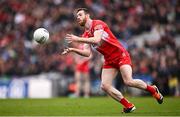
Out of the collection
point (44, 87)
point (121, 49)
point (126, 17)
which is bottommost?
point (44, 87)

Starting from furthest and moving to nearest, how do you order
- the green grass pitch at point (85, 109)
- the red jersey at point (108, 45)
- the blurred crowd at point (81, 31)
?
the blurred crowd at point (81, 31)
the red jersey at point (108, 45)
the green grass pitch at point (85, 109)

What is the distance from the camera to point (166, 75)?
2406 cm

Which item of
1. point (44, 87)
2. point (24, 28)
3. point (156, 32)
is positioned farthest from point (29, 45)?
point (156, 32)

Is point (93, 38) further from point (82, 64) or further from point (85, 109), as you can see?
point (82, 64)

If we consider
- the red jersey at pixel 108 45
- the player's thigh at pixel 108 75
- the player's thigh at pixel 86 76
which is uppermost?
the red jersey at pixel 108 45

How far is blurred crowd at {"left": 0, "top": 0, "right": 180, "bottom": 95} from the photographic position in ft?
82.0

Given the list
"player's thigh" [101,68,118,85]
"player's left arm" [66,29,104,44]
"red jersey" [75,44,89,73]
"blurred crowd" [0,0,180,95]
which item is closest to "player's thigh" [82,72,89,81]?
"red jersey" [75,44,89,73]

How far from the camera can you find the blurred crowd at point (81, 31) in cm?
2498

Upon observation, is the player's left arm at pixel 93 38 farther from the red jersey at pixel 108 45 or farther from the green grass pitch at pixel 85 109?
the green grass pitch at pixel 85 109

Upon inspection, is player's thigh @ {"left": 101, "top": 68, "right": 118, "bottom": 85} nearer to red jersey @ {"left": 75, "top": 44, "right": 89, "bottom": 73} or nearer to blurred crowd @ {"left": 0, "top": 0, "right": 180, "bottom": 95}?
red jersey @ {"left": 75, "top": 44, "right": 89, "bottom": 73}

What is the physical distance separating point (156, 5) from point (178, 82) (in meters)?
5.14

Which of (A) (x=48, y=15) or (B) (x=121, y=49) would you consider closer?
(B) (x=121, y=49)

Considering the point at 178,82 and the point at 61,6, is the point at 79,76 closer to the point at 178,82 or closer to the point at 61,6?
the point at 178,82

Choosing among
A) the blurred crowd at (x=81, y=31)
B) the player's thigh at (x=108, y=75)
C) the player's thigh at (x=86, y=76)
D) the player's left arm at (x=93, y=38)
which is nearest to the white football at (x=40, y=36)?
the player's left arm at (x=93, y=38)
